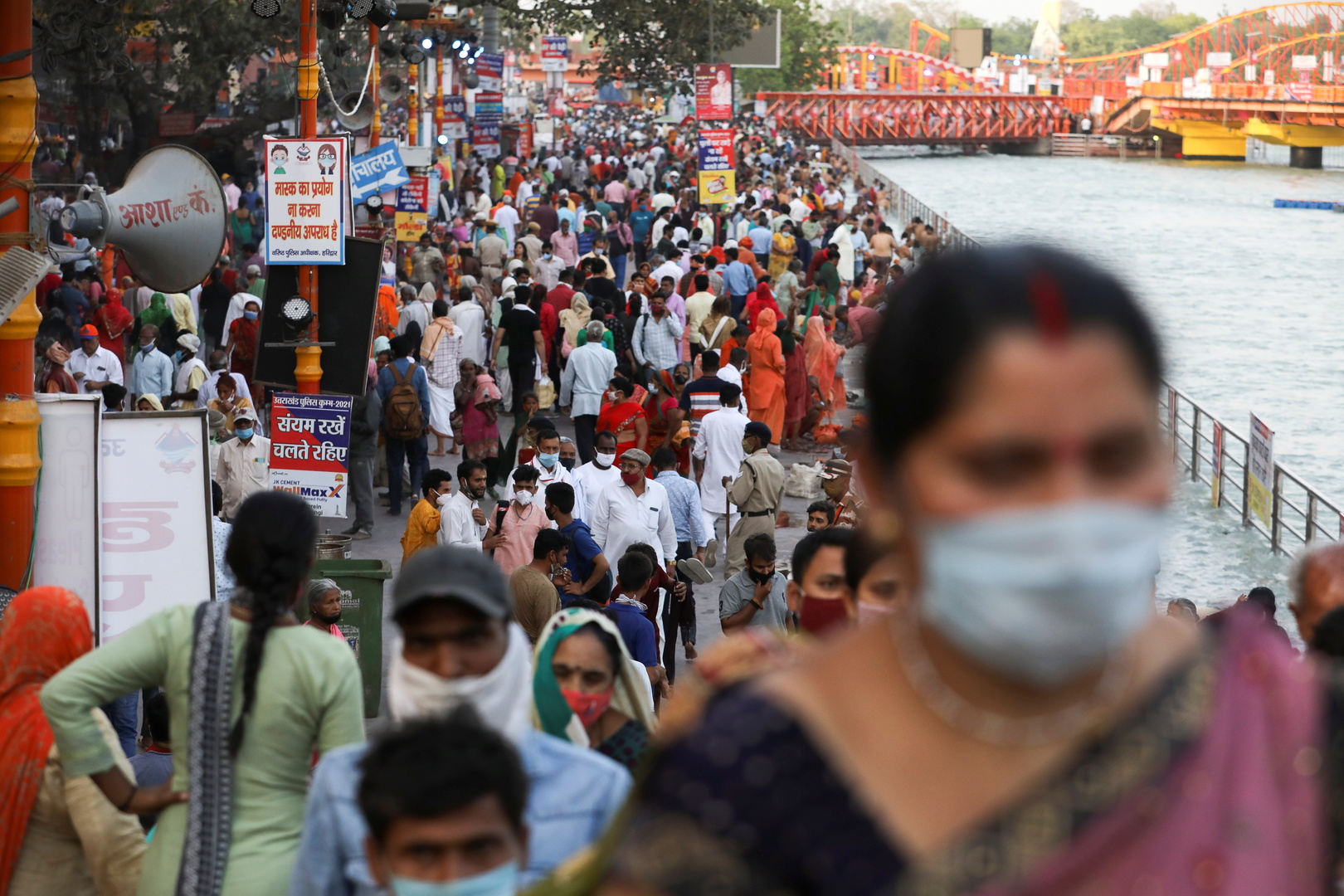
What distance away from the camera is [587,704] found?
3572 mm

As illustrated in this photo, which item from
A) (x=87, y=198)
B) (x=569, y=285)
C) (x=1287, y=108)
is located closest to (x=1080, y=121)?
(x=1287, y=108)

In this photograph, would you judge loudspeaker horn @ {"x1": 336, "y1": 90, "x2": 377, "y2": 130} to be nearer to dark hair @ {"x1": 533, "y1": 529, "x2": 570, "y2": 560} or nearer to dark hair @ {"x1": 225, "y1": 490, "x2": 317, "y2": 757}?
dark hair @ {"x1": 533, "y1": 529, "x2": 570, "y2": 560}

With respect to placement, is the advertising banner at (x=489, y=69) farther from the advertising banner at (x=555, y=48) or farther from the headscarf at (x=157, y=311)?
the advertising banner at (x=555, y=48)

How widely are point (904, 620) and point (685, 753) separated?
21 cm

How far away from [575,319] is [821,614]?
1205 centimetres

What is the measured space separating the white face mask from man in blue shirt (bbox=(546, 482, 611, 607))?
18.0 ft

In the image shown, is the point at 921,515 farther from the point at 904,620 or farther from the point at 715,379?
the point at 715,379

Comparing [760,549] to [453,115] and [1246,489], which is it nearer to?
[1246,489]

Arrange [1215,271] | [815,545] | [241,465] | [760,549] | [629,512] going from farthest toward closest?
[1215,271]
[241,465]
[629,512]
[760,549]
[815,545]

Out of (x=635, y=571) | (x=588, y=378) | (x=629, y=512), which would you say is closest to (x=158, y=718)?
(x=635, y=571)

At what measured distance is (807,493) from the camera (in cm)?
1441

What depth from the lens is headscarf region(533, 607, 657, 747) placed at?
3.41 metres

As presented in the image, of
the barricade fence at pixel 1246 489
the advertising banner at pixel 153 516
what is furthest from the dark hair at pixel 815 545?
the barricade fence at pixel 1246 489

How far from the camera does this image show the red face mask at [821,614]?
4.35 m
